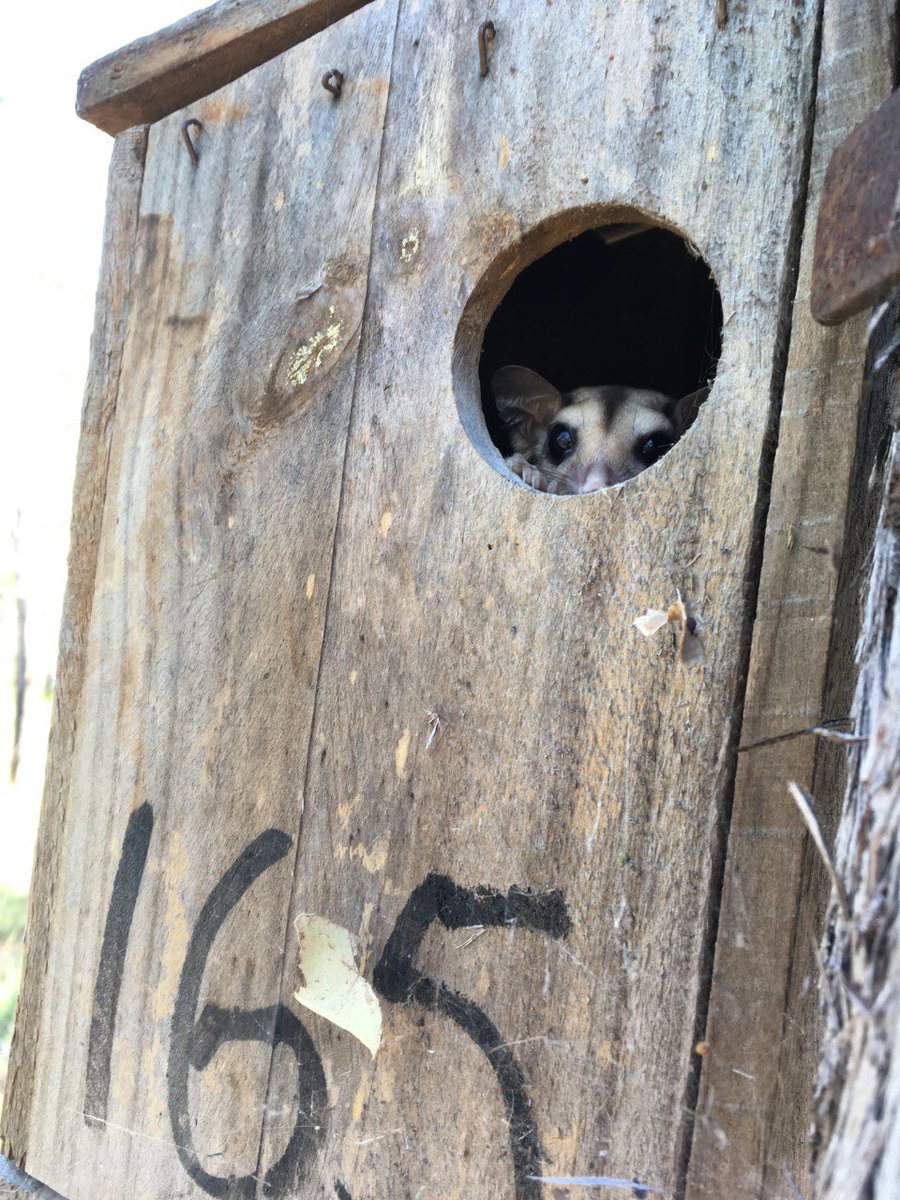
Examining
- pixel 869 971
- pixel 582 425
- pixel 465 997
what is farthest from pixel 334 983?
pixel 582 425

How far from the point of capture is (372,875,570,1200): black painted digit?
1.34 m

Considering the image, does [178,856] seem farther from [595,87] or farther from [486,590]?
[595,87]

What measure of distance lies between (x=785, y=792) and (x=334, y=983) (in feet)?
2.32

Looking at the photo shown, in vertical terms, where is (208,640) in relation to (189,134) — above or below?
below

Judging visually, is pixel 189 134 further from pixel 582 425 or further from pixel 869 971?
pixel 869 971

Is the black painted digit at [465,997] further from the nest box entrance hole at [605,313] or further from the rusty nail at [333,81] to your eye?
the nest box entrance hole at [605,313]

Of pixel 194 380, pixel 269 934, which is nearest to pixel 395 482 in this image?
pixel 194 380

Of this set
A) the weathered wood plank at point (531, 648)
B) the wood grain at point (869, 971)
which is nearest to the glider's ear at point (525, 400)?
the weathered wood plank at point (531, 648)

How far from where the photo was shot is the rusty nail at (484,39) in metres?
1.65

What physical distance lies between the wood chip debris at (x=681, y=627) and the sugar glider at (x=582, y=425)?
1.69 metres

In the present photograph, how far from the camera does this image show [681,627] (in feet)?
4.31

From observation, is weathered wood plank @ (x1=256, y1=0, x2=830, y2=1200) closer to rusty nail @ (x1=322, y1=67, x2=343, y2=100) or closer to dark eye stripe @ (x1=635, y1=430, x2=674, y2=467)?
rusty nail @ (x1=322, y1=67, x2=343, y2=100)

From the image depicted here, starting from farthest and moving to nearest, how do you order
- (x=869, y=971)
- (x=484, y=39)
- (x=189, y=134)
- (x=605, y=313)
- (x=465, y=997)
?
(x=605, y=313) → (x=189, y=134) → (x=484, y=39) → (x=465, y=997) → (x=869, y=971)

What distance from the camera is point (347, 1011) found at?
1.53 metres
